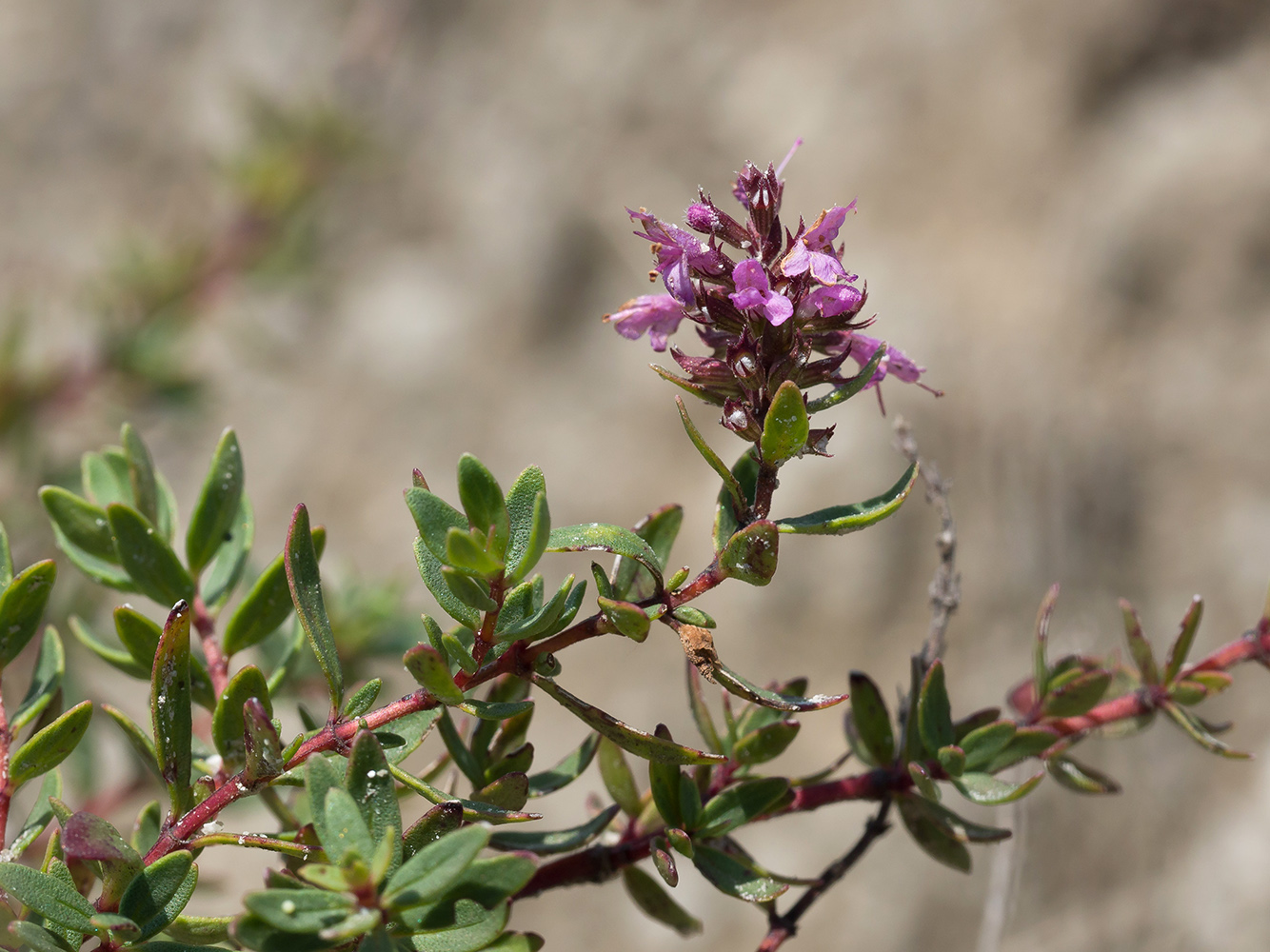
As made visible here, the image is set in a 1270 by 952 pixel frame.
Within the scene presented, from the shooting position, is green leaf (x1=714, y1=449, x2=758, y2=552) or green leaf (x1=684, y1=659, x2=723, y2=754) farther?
green leaf (x1=684, y1=659, x2=723, y2=754)

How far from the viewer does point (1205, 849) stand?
299 centimetres

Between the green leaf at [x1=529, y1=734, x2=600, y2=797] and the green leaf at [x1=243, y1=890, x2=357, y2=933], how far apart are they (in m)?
0.30

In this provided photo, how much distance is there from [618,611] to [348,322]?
13.7 feet

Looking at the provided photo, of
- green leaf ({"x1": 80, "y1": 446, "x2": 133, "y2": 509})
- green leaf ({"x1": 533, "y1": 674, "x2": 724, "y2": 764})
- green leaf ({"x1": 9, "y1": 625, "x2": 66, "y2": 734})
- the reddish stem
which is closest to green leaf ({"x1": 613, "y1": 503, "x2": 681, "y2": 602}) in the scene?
green leaf ({"x1": 533, "y1": 674, "x2": 724, "y2": 764})

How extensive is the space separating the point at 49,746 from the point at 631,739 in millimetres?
466

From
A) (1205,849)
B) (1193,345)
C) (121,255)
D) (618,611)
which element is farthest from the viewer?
(1193,345)

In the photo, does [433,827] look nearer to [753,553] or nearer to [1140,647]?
[753,553]

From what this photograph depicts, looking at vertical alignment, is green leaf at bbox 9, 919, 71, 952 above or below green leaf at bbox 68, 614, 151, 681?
below

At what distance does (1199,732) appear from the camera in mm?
945

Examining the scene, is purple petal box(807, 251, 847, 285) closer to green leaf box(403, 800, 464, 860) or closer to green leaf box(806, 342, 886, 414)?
green leaf box(806, 342, 886, 414)

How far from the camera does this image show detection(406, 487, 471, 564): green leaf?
0.64 m

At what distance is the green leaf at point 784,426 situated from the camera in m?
A: 0.65

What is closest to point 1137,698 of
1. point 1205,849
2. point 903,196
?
point 1205,849

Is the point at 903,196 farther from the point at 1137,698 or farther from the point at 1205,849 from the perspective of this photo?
the point at 1137,698
